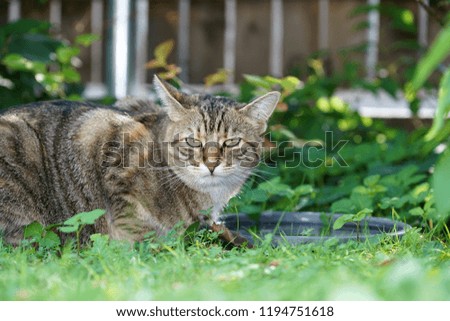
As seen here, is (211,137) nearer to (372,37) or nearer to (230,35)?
(230,35)

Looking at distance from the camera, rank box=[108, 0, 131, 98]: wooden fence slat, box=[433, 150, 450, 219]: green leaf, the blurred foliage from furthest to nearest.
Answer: box=[108, 0, 131, 98]: wooden fence slat < the blurred foliage < box=[433, 150, 450, 219]: green leaf

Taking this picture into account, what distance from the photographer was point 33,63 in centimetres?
488

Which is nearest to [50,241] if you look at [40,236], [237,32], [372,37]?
[40,236]

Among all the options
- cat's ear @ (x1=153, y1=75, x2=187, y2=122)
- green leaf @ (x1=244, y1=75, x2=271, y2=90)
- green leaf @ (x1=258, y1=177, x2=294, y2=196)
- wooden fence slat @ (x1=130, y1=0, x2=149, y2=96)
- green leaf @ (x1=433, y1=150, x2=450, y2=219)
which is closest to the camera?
green leaf @ (x1=433, y1=150, x2=450, y2=219)

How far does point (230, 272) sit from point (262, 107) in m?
1.26

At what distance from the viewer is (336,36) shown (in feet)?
20.7

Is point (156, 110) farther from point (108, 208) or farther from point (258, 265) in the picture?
point (258, 265)

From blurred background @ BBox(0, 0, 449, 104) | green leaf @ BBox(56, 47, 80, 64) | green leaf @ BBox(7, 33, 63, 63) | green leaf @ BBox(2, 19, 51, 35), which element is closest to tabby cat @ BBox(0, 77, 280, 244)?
green leaf @ BBox(7, 33, 63, 63)

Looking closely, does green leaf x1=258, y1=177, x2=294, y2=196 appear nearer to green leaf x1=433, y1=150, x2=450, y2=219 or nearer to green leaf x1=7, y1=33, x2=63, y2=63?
green leaf x1=7, y1=33, x2=63, y2=63

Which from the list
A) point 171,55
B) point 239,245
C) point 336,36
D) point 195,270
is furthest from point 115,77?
point 195,270

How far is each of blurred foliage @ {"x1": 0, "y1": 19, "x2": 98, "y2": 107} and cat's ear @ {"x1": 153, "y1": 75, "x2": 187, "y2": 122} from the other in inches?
37.3

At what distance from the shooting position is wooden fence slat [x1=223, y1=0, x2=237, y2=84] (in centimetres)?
632

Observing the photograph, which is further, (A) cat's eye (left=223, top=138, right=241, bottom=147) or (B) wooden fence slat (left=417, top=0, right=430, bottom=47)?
(B) wooden fence slat (left=417, top=0, right=430, bottom=47)

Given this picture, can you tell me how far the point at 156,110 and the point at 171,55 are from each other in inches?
103
